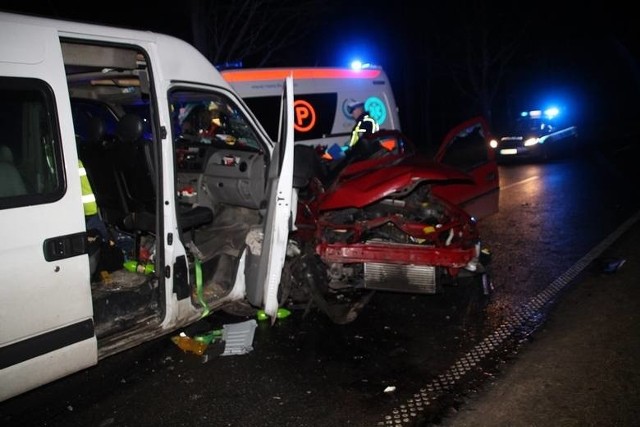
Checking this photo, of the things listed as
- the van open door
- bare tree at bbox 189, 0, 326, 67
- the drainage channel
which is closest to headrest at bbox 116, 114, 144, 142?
the van open door

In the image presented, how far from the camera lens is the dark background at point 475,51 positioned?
717 inches

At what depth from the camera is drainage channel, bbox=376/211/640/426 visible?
3.12 m

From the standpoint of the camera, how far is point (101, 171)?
428 centimetres

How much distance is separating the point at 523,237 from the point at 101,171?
5532 mm

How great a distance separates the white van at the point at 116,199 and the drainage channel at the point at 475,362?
52.2 inches

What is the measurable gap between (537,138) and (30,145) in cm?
1469

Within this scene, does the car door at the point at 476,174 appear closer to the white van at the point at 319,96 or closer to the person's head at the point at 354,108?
the white van at the point at 319,96

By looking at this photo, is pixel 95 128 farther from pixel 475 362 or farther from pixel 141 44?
pixel 475 362

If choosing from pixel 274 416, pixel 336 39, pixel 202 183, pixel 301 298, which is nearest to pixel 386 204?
pixel 301 298

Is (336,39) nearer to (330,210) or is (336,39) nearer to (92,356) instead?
(330,210)

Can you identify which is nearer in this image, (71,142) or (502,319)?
(71,142)

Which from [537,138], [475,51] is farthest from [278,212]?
[475,51]

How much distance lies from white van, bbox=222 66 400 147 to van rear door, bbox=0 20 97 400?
5394 mm

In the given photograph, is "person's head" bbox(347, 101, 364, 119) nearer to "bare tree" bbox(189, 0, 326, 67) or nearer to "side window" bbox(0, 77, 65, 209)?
"bare tree" bbox(189, 0, 326, 67)
